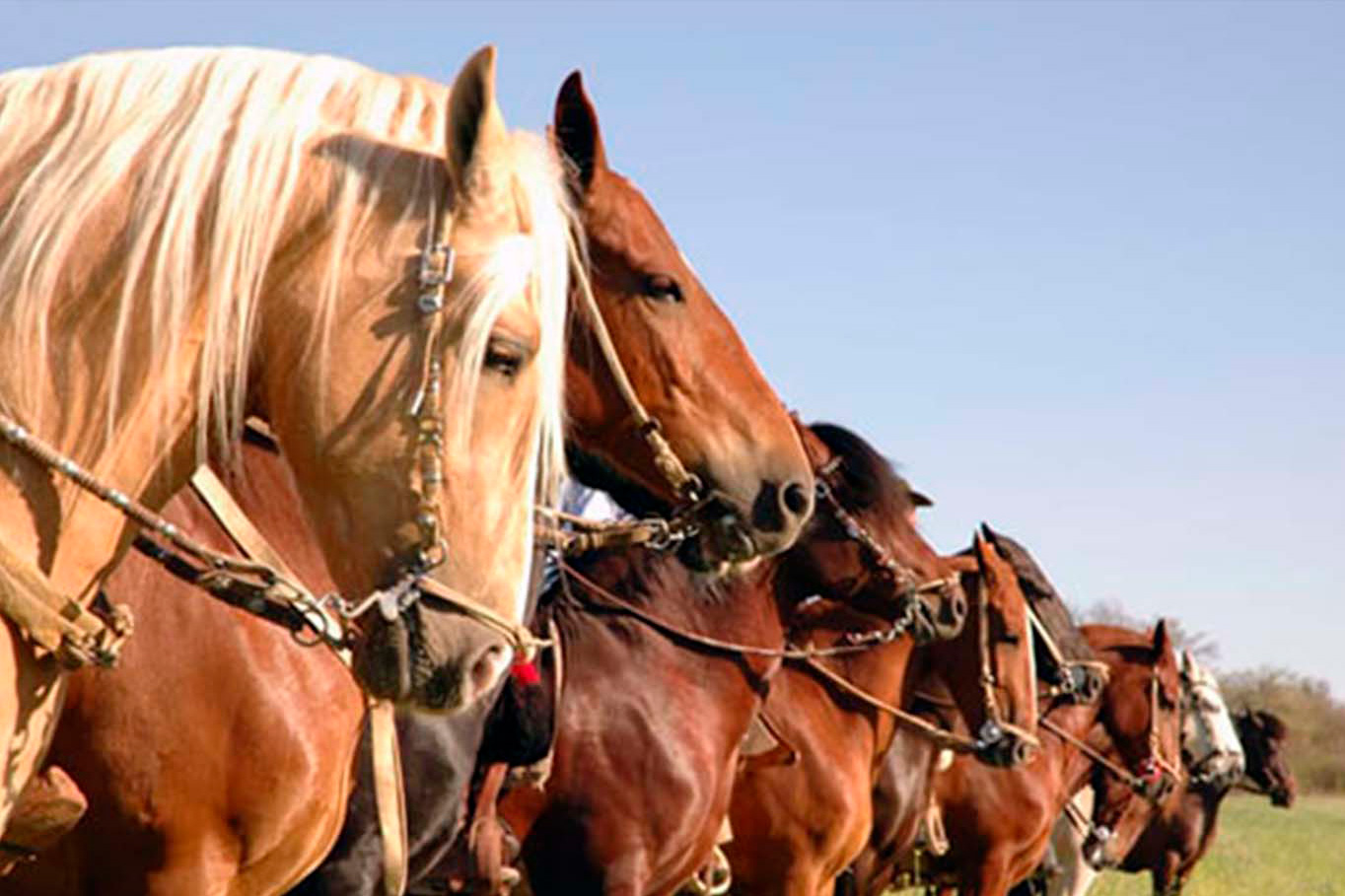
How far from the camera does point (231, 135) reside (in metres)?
3.62

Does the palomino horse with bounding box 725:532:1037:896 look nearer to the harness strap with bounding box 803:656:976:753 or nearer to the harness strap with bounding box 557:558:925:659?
the harness strap with bounding box 803:656:976:753

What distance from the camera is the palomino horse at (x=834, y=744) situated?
30.1 feet

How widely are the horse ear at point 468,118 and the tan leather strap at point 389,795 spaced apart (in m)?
2.12

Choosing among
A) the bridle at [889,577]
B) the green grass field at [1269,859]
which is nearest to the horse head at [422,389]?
the bridle at [889,577]

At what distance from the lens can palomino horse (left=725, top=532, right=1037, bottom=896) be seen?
916 cm

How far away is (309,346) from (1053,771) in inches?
431

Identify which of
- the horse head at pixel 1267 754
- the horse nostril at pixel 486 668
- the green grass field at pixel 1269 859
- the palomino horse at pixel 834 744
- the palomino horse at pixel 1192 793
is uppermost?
the horse nostril at pixel 486 668

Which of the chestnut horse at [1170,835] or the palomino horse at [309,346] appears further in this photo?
the chestnut horse at [1170,835]

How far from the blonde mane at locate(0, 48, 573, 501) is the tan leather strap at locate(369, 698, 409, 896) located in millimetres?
1907

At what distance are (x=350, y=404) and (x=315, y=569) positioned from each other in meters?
→ 2.13

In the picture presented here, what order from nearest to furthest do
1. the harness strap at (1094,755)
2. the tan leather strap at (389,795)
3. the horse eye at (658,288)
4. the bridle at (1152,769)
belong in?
the tan leather strap at (389,795) → the horse eye at (658,288) → the harness strap at (1094,755) → the bridle at (1152,769)

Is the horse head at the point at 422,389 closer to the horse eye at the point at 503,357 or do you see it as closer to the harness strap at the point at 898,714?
the horse eye at the point at 503,357

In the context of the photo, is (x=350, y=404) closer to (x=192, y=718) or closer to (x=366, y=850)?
(x=192, y=718)

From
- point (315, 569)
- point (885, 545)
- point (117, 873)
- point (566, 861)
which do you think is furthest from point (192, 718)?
point (885, 545)
